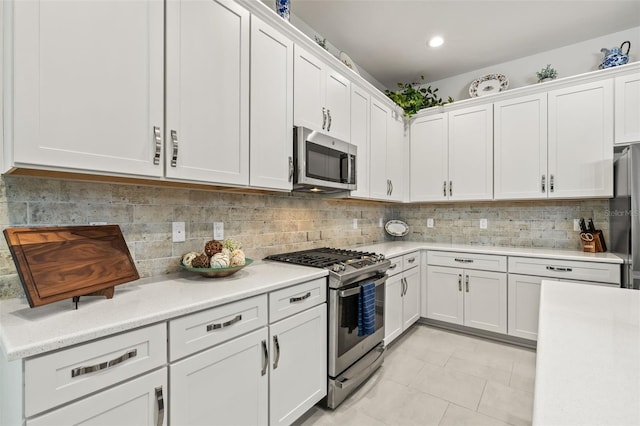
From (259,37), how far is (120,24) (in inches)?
32.1

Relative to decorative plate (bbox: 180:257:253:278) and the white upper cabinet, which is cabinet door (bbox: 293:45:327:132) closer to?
the white upper cabinet

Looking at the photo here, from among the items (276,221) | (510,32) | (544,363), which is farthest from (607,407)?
(510,32)

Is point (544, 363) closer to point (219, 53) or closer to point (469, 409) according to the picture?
point (469, 409)

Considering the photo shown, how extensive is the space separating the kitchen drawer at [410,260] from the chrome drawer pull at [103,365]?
2482 millimetres

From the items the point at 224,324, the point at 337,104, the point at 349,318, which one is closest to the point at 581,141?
the point at 337,104

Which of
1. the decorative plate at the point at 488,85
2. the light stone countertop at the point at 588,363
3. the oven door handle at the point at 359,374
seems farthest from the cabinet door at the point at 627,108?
the oven door handle at the point at 359,374

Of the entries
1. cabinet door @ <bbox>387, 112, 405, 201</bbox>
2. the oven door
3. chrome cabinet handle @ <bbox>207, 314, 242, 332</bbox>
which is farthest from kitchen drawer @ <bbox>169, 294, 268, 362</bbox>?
cabinet door @ <bbox>387, 112, 405, 201</bbox>

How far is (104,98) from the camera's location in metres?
1.27

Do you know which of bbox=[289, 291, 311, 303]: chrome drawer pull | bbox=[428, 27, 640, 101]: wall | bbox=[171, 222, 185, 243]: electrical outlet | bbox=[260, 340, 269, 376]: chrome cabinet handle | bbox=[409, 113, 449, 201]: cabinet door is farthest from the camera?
bbox=[409, 113, 449, 201]: cabinet door

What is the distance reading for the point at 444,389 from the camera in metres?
2.22

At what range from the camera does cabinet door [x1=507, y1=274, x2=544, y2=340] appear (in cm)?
286

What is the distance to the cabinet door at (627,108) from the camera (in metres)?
2.66

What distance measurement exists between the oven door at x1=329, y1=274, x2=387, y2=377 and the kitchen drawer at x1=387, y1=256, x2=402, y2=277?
502 millimetres

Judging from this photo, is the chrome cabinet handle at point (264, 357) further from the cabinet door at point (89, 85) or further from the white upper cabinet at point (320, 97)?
the white upper cabinet at point (320, 97)
